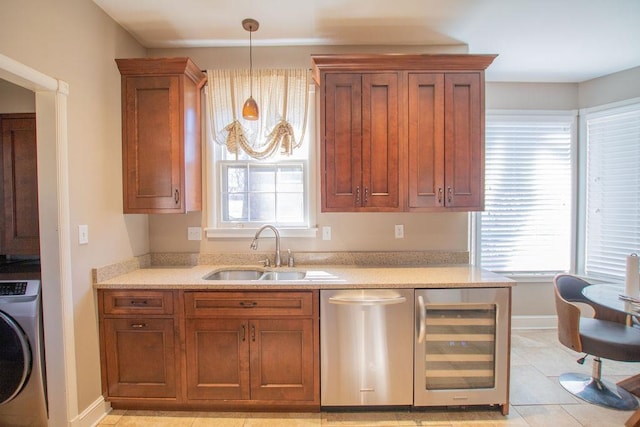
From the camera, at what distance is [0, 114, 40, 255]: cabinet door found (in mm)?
2211

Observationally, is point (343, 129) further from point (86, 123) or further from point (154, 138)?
point (86, 123)

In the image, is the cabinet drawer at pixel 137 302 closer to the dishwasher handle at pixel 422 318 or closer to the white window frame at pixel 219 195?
the white window frame at pixel 219 195

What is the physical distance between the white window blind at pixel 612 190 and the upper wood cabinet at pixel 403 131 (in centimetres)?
191

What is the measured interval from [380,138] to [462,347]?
1.55 m

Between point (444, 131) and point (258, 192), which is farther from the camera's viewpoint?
point (258, 192)

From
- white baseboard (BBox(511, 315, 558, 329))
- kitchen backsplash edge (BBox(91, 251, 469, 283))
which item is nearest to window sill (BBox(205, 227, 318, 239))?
kitchen backsplash edge (BBox(91, 251, 469, 283))

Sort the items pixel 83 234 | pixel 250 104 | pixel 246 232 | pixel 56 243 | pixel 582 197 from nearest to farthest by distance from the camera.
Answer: pixel 56 243 < pixel 83 234 < pixel 250 104 < pixel 246 232 < pixel 582 197

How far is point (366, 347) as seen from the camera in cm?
209

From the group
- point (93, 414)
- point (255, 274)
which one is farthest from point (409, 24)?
point (93, 414)

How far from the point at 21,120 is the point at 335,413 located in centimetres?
295

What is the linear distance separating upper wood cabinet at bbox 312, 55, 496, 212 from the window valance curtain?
29 centimetres

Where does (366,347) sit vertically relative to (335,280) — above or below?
below

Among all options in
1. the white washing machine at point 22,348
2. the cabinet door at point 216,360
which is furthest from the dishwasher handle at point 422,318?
the white washing machine at point 22,348

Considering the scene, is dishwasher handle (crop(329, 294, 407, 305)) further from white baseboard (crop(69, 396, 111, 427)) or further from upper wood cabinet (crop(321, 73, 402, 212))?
white baseboard (crop(69, 396, 111, 427))
